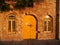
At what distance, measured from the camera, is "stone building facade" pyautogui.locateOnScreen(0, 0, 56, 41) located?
79.2 ft

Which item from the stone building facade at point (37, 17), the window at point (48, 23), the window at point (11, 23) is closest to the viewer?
the stone building facade at point (37, 17)

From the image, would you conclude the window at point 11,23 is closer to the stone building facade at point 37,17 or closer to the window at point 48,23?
the stone building facade at point 37,17

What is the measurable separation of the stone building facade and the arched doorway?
0.31 meters

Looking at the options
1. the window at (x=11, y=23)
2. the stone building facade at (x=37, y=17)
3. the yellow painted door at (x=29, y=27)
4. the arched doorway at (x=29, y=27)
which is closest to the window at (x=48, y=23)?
the stone building facade at (x=37, y=17)

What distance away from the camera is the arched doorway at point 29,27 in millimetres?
24625

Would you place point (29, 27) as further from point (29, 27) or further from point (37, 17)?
point (37, 17)

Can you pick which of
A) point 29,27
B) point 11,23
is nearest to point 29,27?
point 29,27

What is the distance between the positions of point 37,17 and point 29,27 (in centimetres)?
120

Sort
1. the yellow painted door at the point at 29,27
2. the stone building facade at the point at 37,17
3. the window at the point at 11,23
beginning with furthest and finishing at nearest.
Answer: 1. the yellow painted door at the point at 29,27
2. the window at the point at 11,23
3. the stone building facade at the point at 37,17

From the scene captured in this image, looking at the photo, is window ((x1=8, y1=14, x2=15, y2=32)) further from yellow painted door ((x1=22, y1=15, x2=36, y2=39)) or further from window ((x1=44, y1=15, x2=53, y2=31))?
window ((x1=44, y1=15, x2=53, y2=31))

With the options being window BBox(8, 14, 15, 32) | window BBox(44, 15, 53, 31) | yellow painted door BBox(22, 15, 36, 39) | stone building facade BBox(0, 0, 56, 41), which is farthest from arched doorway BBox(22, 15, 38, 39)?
window BBox(8, 14, 15, 32)

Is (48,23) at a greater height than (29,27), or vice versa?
(48,23)

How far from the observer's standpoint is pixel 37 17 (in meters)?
24.8

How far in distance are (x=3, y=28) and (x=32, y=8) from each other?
3.25m
